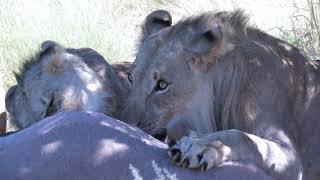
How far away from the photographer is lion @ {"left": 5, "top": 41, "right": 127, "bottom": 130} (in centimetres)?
547

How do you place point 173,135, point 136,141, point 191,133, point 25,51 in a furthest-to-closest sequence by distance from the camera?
point 25,51 → point 173,135 → point 191,133 → point 136,141

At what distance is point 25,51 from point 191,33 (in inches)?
205

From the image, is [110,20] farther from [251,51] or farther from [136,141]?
[136,141]

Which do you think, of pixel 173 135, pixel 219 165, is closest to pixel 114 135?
pixel 219 165

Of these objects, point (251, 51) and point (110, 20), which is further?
point (110, 20)

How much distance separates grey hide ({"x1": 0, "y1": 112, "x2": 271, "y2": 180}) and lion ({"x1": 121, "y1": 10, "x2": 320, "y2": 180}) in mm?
1094

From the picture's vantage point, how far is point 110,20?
39.8 feet

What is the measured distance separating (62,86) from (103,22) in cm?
622

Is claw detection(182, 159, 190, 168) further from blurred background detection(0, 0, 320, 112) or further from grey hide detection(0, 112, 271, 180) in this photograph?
blurred background detection(0, 0, 320, 112)

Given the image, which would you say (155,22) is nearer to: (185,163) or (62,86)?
(62,86)

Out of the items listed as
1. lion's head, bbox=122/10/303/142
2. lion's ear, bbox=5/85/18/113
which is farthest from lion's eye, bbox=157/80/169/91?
lion's ear, bbox=5/85/18/113

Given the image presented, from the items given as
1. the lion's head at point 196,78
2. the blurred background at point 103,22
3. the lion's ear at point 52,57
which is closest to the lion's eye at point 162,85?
the lion's head at point 196,78

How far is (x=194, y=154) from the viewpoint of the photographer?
3867 mm

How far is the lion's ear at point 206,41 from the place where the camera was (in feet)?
15.9
